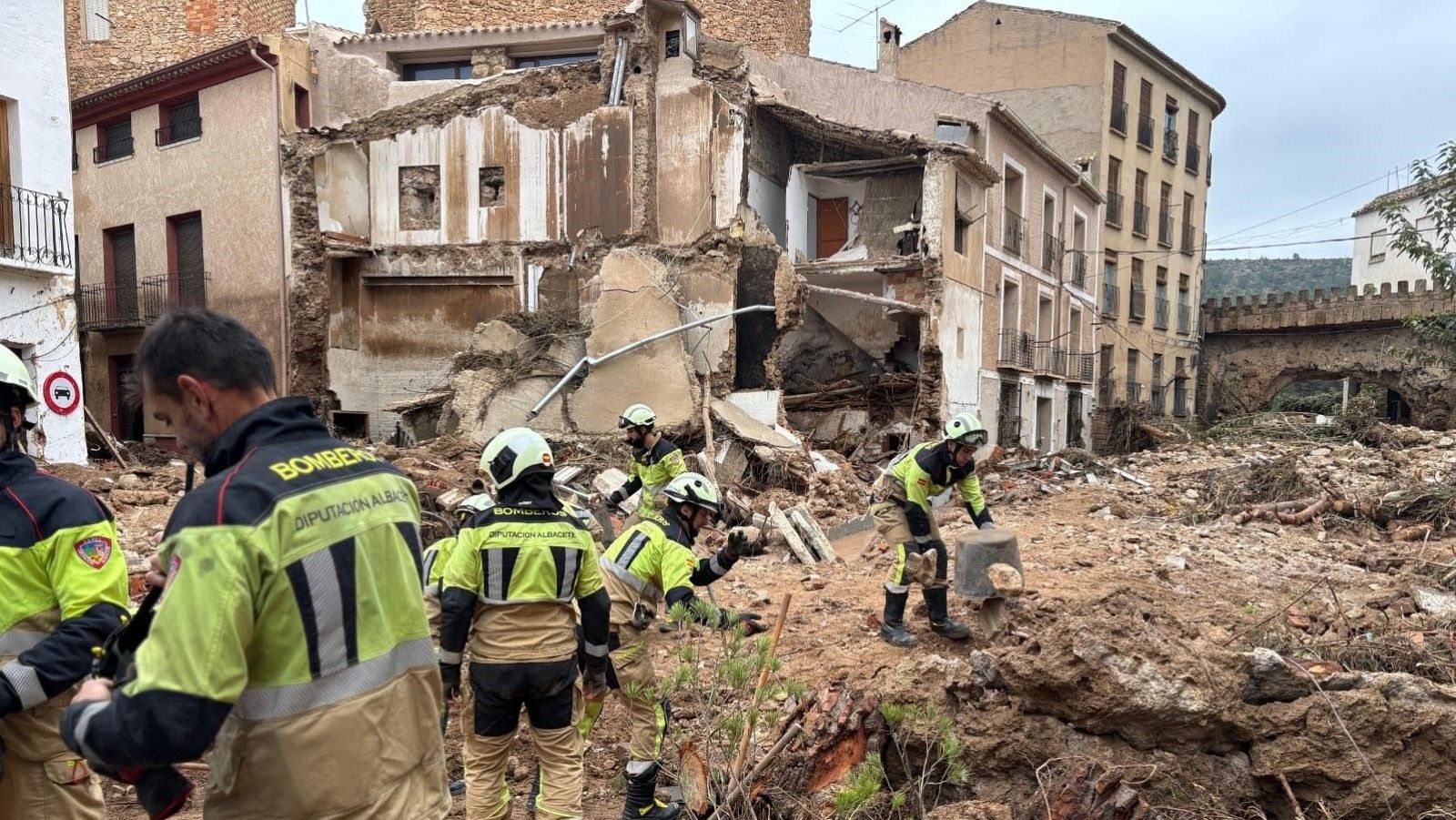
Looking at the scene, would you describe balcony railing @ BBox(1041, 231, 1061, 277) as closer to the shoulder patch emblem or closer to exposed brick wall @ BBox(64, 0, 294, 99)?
exposed brick wall @ BBox(64, 0, 294, 99)

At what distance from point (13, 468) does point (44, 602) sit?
39cm

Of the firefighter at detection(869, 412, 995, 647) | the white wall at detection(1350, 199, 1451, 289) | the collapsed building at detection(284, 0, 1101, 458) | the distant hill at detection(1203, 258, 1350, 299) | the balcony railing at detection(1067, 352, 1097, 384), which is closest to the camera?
the firefighter at detection(869, 412, 995, 647)

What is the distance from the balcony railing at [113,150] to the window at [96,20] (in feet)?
18.1

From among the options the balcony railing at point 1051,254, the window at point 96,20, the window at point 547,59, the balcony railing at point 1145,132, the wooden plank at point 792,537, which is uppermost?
the window at point 96,20

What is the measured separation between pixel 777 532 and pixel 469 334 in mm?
9684

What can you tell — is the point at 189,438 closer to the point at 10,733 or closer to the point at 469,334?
the point at 10,733

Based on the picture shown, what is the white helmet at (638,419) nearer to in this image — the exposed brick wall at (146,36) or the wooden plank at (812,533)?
the wooden plank at (812,533)

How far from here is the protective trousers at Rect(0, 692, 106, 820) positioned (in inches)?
105

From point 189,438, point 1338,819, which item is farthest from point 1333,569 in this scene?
point 189,438

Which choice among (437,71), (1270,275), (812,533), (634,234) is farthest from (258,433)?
(1270,275)

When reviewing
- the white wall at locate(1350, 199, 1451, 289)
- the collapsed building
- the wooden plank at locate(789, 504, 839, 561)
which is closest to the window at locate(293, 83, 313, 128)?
the collapsed building

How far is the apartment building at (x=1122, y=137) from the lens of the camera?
29.8m

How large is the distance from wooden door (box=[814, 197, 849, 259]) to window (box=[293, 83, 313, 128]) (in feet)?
36.2

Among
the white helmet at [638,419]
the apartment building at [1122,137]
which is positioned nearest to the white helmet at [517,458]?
the white helmet at [638,419]
